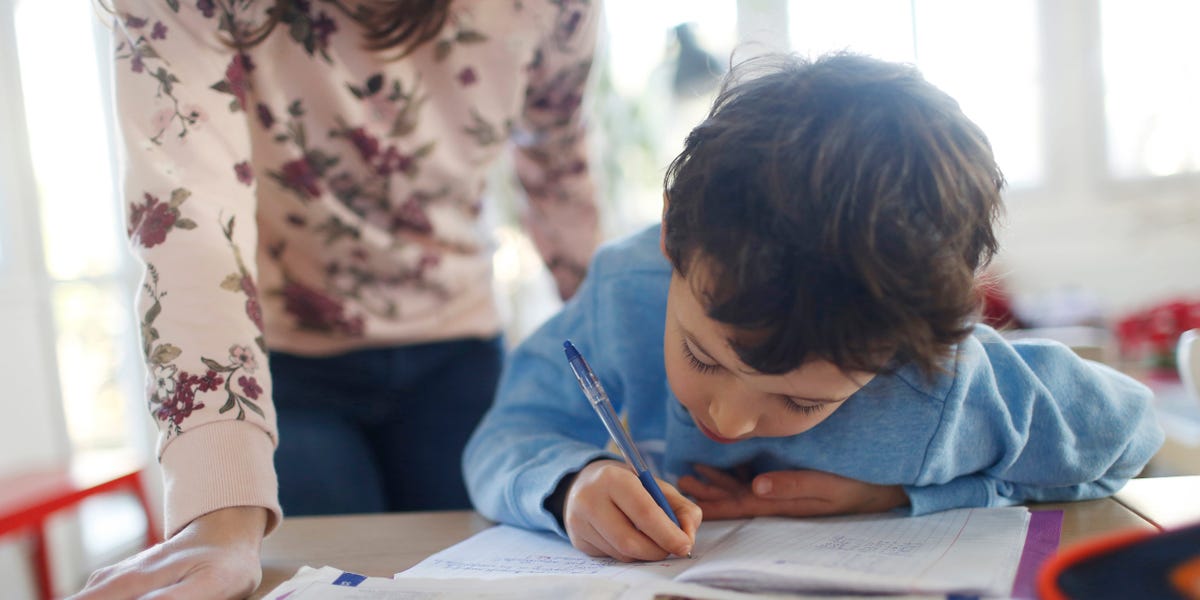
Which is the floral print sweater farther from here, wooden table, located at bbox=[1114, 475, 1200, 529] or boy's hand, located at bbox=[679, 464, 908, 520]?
wooden table, located at bbox=[1114, 475, 1200, 529]

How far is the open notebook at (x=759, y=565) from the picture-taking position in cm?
49

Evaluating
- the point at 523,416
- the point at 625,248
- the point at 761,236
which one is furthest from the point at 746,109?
the point at 523,416

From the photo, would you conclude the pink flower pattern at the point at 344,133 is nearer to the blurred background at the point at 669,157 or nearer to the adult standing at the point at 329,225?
the adult standing at the point at 329,225

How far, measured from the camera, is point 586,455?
0.68 meters

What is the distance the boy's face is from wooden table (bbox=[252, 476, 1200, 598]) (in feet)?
0.62

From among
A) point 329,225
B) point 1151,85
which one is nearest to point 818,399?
point 329,225

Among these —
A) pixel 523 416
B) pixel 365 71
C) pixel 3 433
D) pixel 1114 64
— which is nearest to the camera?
pixel 523 416

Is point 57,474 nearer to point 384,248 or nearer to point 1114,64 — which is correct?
point 384,248

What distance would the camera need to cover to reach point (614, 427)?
0.66 meters

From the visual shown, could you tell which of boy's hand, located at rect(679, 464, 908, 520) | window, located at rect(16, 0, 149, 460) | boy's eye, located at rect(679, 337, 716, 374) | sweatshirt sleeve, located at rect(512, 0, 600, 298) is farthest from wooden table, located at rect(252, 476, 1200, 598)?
window, located at rect(16, 0, 149, 460)

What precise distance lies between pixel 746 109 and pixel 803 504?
0.31 meters

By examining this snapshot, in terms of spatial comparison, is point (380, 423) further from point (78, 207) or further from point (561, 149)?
point (78, 207)

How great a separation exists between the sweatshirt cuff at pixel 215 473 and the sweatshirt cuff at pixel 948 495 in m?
0.48

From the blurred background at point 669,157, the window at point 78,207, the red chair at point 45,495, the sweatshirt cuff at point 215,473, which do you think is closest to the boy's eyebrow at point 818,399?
the sweatshirt cuff at point 215,473
